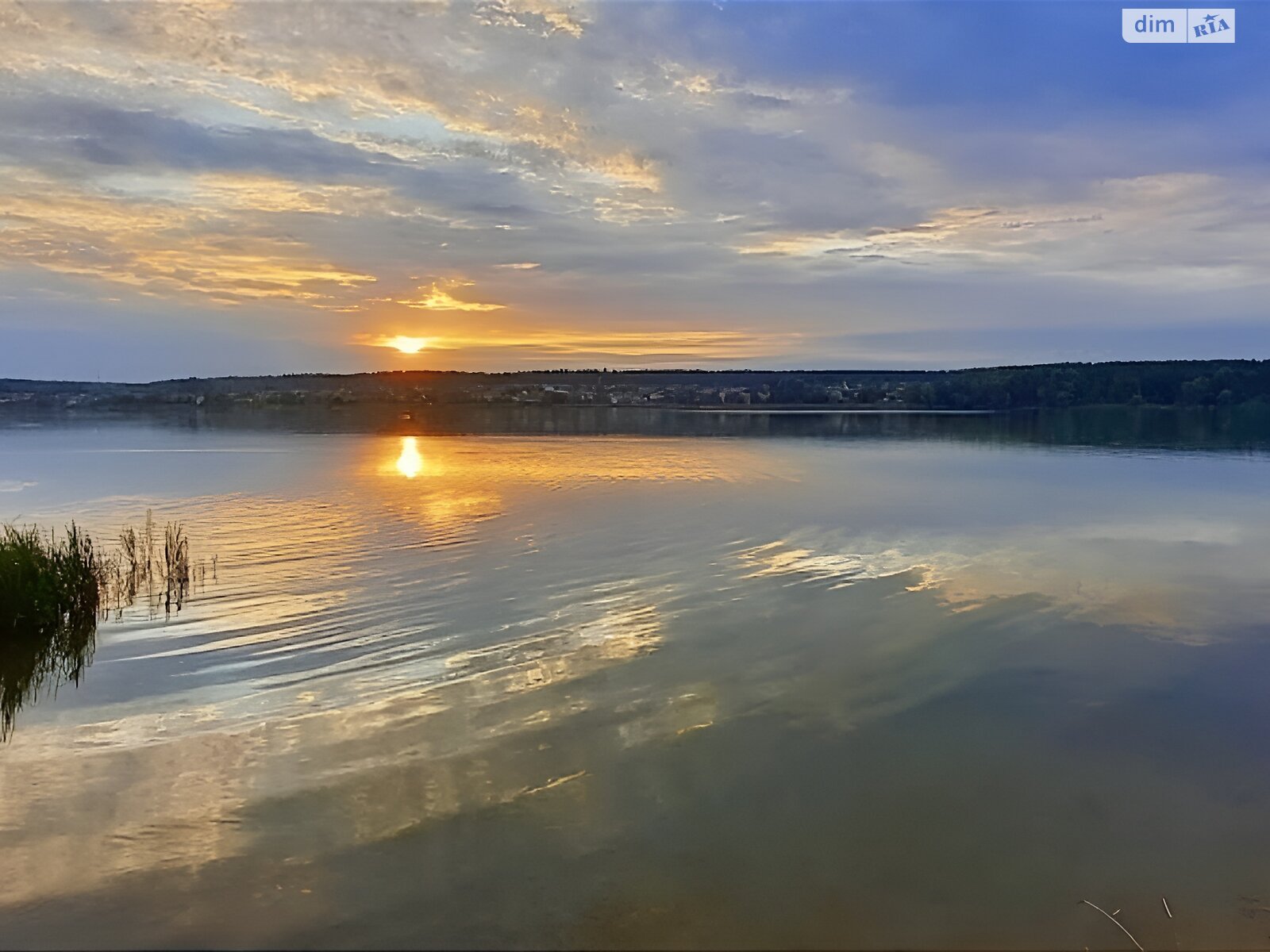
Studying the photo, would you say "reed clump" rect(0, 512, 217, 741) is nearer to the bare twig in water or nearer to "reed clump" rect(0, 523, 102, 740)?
"reed clump" rect(0, 523, 102, 740)

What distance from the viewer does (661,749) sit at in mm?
7355

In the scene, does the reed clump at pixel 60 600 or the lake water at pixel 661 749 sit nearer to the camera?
the lake water at pixel 661 749

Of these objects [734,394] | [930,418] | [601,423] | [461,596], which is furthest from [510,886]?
[734,394]

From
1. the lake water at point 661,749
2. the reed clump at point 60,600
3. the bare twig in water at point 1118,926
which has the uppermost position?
the reed clump at point 60,600

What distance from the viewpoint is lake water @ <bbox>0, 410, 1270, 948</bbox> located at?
5285 mm


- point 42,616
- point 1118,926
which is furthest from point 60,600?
point 1118,926

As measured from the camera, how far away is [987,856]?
5859 millimetres

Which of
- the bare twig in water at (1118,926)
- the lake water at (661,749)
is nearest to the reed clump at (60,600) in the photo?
the lake water at (661,749)

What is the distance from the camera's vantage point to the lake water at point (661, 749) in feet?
17.3

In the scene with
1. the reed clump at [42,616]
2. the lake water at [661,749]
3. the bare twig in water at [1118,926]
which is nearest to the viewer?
the bare twig in water at [1118,926]

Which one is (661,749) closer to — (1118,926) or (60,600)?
(1118,926)

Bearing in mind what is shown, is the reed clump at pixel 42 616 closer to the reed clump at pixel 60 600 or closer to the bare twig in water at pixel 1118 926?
the reed clump at pixel 60 600

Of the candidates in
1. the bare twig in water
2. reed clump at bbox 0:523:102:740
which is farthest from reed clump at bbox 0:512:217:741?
the bare twig in water

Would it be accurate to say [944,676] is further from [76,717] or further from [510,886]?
[76,717]
